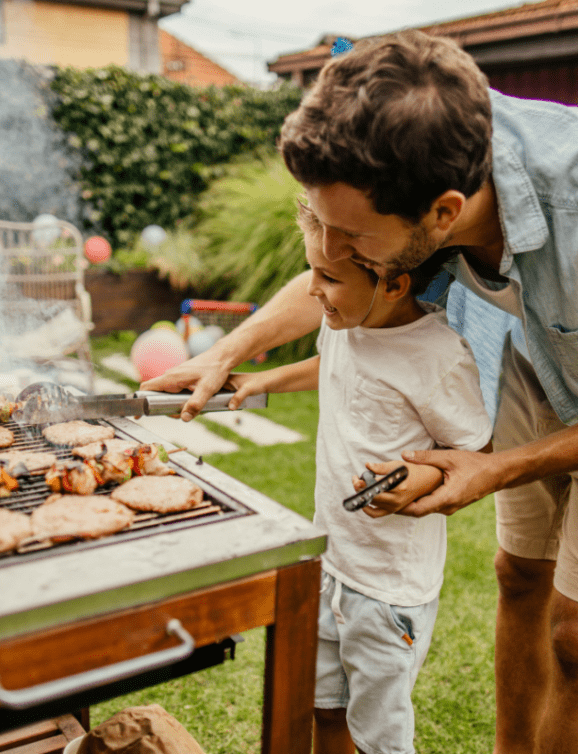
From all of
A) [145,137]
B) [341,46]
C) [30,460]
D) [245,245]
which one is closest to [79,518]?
[30,460]

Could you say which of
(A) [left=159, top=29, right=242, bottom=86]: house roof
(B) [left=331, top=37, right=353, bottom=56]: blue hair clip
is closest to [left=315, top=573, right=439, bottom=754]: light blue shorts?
(B) [left=331, top=37, right=353, bottom=56]: blue hair clip

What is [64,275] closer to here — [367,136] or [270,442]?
[270,442]

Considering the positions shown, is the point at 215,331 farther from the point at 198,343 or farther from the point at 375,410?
the point at 375,410

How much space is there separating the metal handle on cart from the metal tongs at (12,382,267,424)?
662 millimetres

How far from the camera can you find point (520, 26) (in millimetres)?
7766

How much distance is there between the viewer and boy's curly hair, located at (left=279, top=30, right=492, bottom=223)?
3.64 ft

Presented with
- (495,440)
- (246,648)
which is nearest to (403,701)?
(495,440)

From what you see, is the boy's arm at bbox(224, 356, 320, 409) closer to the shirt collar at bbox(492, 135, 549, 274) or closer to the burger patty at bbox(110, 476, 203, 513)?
the burger patty at bbox(110, 476, 203, 513)

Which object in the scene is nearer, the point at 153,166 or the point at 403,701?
the point at 403,701

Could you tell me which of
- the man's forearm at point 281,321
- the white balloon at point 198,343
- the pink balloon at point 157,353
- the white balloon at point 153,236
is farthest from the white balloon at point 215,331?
the man's forearm at point 281,321

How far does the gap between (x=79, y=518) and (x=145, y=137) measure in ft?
26.3

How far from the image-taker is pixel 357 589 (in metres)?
1.54

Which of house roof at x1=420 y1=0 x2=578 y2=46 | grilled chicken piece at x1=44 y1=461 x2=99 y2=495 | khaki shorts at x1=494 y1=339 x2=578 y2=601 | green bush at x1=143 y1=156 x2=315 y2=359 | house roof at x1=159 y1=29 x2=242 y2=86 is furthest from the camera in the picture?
house roof at x1=159 y1=29 x2=242 y2=86

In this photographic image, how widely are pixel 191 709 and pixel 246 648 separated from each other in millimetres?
378
